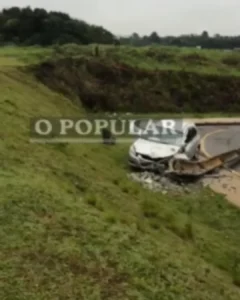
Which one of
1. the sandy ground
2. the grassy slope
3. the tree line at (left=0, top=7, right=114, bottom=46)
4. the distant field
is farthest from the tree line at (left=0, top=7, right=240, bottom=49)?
the grassy slope

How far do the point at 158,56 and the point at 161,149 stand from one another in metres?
20.3

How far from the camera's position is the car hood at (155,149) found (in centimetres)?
1639

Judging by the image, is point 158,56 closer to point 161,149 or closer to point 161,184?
point 161,149

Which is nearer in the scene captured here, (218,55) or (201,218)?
(201,218)

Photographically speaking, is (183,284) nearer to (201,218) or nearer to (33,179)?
(33,179)

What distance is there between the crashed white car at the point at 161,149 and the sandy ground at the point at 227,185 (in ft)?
3.86

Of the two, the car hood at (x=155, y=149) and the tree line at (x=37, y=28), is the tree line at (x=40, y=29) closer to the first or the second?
the tree line at (x=37, y=28)

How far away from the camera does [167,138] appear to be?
17656 mm

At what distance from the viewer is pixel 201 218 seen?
40.6 ft

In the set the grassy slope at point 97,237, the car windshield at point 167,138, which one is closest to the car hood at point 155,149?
the car windshield at point 167,138

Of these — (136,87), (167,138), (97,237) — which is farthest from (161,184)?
(136,87)

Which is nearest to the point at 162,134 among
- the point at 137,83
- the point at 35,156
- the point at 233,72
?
the point at 35,156

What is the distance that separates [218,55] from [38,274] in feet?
118

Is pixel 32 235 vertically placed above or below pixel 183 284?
above
